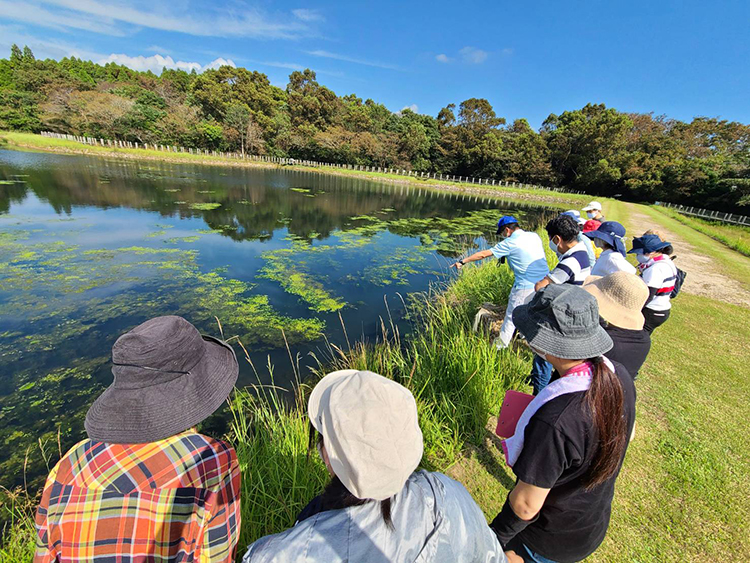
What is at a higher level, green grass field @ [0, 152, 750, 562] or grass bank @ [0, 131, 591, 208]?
grass bank @ [0, 131, 591, 208]

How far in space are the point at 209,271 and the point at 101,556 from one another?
6.56 m

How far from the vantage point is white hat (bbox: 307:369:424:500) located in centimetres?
66

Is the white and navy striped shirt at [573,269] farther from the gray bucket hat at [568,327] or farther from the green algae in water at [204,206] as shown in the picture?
the green algae in water at [204,206]

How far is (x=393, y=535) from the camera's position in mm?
693

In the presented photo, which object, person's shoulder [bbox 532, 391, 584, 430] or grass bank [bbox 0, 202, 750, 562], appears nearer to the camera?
person's shoulder [bbox 532, 391, 584, 430]

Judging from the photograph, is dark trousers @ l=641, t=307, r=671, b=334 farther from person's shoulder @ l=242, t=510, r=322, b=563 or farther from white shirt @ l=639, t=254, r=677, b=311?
person's shoulder @ l=242, t=510, r=322, b=563

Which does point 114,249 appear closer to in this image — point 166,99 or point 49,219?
point 49,219

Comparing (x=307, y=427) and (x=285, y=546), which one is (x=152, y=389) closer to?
(x=285, y=546)

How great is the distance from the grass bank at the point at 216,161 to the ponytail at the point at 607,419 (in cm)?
2836

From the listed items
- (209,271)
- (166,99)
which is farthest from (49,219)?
(166,99)

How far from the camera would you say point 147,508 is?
0.85 metres

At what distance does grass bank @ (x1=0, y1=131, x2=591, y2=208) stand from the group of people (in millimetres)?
28371

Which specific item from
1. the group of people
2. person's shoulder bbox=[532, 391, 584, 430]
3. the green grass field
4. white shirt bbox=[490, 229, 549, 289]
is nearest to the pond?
the green grass field

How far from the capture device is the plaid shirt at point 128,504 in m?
0.83
